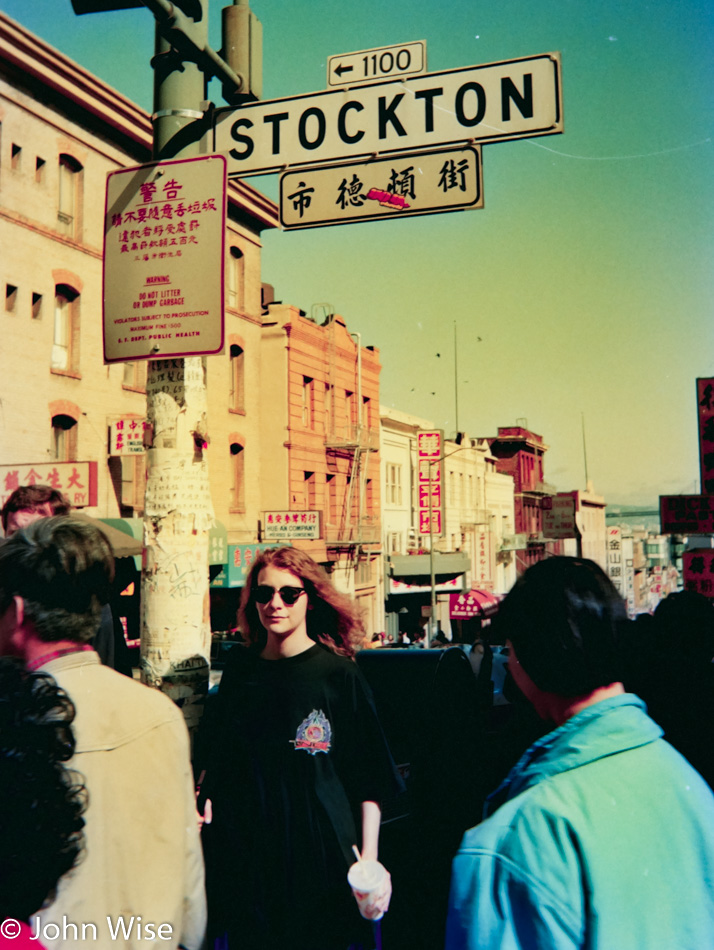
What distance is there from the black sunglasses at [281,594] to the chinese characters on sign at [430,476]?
3292 centimetres

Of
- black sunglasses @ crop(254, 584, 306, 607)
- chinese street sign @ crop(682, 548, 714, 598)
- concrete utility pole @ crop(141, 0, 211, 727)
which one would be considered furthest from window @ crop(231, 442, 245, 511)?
black sunglasses @ crop(254, 584, 306, 607)

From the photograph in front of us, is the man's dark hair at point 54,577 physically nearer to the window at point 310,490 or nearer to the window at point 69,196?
the window at point 69,196

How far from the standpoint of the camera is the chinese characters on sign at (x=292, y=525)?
26219 millimetres

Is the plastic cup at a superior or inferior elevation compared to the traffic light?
inferior

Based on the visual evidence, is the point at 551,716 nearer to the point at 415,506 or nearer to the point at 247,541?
the point at 247,541

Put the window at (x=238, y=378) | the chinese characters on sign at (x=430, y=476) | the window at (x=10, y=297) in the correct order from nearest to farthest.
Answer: the window at (x=10, y=297) → the window at (x=238, y=378) → the chinese characters on sign at (x=430, y=476)

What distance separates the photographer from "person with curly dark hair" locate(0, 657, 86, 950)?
5.65 ft

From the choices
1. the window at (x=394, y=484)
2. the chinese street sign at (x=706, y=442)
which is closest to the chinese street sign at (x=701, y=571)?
the chinese street sign at (x=706, y=442)

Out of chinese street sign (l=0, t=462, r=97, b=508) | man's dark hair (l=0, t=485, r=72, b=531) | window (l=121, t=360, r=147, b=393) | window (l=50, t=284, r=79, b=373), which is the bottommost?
man's dark hair (l=0, t=485, r=72, b=531)

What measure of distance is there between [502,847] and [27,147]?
65.9 ft

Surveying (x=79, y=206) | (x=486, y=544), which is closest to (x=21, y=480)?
(x=79, y=206)

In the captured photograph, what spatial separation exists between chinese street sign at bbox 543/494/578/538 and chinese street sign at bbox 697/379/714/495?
49.6 metres

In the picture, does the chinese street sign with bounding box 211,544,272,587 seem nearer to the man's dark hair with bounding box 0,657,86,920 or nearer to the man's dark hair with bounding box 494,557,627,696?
the man's dark hair with bounding box 0,657,86,920

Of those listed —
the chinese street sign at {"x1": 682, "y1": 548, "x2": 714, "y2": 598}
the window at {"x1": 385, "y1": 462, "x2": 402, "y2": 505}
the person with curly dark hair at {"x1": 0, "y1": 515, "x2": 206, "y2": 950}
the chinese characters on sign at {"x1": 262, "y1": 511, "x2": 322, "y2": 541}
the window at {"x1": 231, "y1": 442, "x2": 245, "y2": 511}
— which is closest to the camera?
the person with curly dark hair at {"x1": 0, "y1": 515, "x2": 206, "y2": 950}
